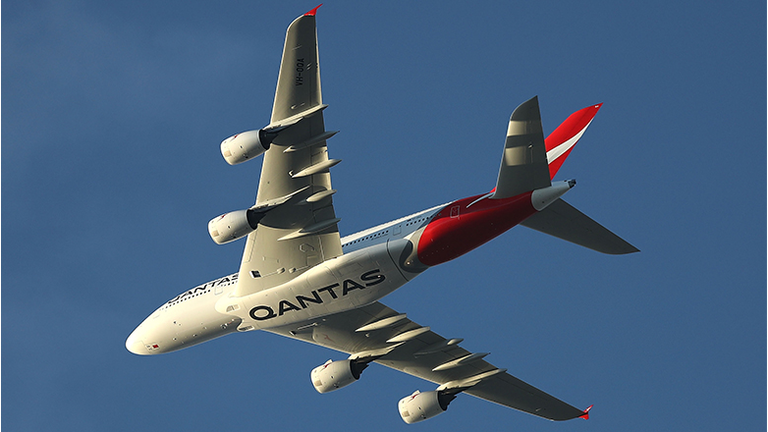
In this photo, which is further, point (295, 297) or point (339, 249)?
point (295, 297)

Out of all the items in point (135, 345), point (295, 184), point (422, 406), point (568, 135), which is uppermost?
point (295, 184)

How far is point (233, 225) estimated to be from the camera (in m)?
31.9

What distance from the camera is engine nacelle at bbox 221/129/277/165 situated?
98.6ft

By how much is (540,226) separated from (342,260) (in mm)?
7091

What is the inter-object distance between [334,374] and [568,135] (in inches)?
539

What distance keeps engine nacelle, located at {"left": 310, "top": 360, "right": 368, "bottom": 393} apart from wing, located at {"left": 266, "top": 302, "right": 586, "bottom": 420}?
0.54 metres

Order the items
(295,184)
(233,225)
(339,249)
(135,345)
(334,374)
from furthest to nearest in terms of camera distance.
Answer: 1. (135,345)
2. (334,374)
3. (339,249)
4. (233,225)
5. (295,184)

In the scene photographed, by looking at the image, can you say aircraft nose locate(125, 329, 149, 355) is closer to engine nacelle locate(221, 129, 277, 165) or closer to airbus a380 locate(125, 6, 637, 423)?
airbus a380 locate(125, 6, 637, 423)

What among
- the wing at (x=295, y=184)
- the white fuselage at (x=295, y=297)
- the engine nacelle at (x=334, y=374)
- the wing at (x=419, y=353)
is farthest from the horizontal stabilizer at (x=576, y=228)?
the engine nacelle at (x=334, y=374)

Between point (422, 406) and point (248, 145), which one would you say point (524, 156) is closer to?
point (248, 145)

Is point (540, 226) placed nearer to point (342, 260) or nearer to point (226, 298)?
point (342, 260)

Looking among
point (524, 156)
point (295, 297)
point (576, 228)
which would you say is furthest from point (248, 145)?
point (576, 228)

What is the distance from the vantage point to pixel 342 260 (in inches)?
1308

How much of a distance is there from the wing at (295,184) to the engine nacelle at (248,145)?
35 cm
